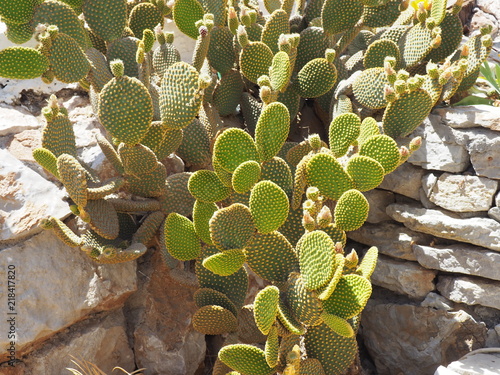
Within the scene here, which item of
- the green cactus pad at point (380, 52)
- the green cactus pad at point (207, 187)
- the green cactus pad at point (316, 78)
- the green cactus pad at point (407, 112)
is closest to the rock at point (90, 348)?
the green cactus pad at point (207, 187)

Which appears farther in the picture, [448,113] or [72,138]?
[448,113]

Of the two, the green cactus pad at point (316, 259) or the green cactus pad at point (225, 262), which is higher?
the green cactus pad at point (316, 259)

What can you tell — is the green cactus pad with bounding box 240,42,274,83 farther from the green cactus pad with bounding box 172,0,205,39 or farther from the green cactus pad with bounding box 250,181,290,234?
the green cactus pad with bounding box 250,181,290,234

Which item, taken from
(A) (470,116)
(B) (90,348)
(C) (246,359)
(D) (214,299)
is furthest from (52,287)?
(A) (470,116)

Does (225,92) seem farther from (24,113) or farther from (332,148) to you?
(24,113)

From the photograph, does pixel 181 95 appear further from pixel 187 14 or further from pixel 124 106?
pixel 187 14

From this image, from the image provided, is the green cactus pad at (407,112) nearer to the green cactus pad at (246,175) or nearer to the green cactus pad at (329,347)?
the green cactus pad at (246,175)

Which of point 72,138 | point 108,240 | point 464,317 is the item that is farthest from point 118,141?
point 464,317
